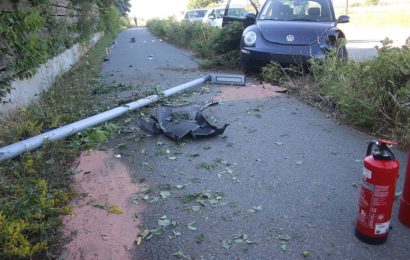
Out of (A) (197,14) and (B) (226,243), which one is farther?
(A) (197,14)

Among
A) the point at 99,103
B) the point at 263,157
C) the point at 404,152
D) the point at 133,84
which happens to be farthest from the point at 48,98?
the point at 404,152

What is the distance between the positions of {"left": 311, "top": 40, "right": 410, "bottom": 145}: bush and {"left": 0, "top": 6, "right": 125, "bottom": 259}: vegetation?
3107 millimetres

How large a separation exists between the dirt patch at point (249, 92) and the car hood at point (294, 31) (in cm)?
96

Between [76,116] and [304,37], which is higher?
[304,37]

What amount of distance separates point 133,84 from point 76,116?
2691 mm

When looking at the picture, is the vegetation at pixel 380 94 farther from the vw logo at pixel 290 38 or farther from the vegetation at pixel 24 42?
the vegetation at pixel 24 42

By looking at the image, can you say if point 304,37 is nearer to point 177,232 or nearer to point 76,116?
point 76,116

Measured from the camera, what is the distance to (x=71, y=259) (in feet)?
7.64

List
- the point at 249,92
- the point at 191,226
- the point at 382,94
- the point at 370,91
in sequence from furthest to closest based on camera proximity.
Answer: the point at 249,92, the point at 370,91, the point at 382,94, the point at 191,226

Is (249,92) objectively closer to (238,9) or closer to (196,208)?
(196,208)

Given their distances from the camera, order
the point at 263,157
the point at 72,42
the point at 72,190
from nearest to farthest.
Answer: the point at 72,190 → the point at 263,157 → the point at 72,42

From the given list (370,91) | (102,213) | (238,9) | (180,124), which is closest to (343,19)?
(370,91)

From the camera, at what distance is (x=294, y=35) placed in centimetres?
713

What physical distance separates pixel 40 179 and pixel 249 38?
5.49 metres
